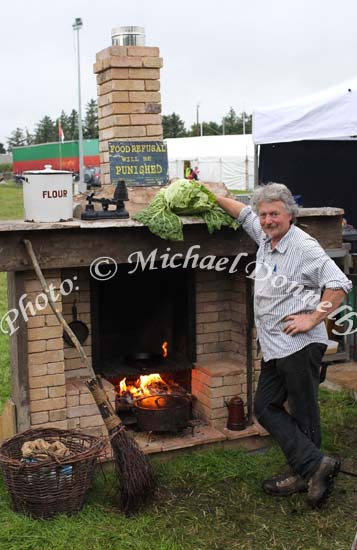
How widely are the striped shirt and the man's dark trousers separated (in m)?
0.08

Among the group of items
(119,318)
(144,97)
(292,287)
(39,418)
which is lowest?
(39,418)

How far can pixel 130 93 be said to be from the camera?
552cm

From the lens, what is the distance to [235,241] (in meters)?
5.42

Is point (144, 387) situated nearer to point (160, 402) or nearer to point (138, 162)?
point (160, 402)

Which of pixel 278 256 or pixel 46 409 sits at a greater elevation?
pixel 278 256

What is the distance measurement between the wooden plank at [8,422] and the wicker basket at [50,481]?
0.49 m

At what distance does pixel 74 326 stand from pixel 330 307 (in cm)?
200

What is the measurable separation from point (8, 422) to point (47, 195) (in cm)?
165

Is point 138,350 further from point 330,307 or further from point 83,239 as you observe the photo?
point 330,307

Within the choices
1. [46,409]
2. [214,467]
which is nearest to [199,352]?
[214,467]

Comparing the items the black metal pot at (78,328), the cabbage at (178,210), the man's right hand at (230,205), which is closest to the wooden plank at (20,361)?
the black metal pot at (78,328)

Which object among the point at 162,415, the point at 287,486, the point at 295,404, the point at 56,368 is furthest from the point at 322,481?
the point at 56,368

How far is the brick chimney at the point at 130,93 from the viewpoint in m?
5.48

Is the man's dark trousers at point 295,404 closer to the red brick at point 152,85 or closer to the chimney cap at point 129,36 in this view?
the red brick at point 152,85
